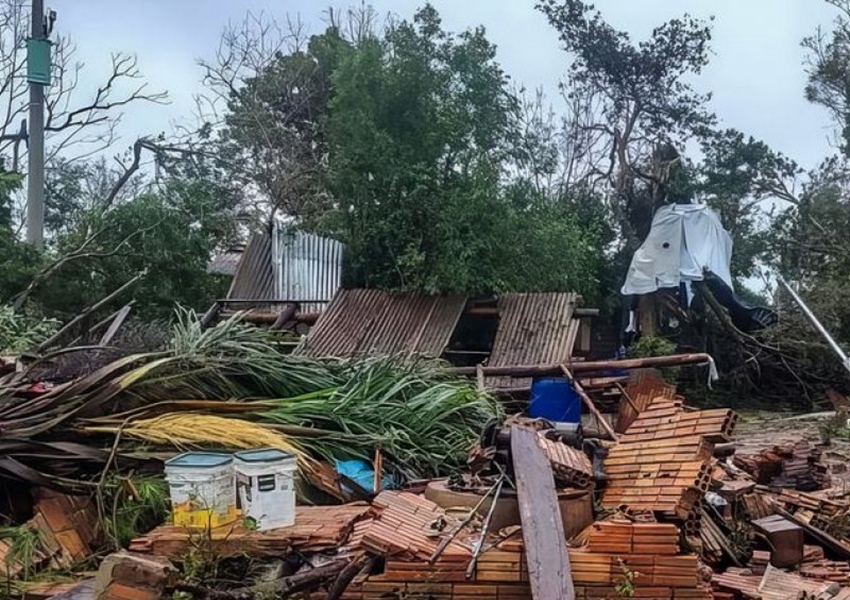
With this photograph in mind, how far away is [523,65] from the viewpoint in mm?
18781

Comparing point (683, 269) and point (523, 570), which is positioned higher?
point (683, 269)

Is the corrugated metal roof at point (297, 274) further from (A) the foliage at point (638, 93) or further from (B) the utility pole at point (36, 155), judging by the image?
(A) the foliage at point (638, 93)

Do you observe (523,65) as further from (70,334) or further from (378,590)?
(378,590)

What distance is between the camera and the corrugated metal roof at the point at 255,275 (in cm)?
1092

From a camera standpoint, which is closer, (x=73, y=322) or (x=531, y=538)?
(x=531, y=538)

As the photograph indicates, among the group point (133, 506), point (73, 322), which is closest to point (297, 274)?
point (73, 322)

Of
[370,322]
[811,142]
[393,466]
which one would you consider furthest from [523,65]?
[393,466]

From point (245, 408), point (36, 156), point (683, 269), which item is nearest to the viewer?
point (245, 408)

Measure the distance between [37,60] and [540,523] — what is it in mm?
13547

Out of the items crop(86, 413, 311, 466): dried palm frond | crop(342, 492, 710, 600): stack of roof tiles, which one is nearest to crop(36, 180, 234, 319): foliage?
crop(86, 413, 311, 466): dried palm frond

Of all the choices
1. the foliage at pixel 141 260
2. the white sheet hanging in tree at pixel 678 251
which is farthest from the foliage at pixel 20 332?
the white sheet hanging in tree at pixel 678 251

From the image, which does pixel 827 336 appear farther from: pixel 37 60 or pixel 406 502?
pixel 37 60

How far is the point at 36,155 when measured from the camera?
42.4 feet

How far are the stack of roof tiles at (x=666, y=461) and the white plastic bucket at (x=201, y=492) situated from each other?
183 cm
